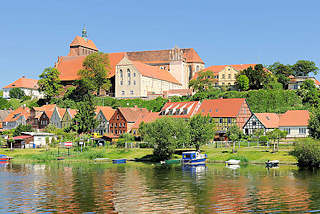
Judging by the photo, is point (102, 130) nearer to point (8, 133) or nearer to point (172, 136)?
point (8, 133)

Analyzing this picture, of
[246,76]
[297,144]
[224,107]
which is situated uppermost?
[246,76]

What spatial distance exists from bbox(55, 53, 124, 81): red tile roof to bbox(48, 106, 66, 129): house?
3150cm

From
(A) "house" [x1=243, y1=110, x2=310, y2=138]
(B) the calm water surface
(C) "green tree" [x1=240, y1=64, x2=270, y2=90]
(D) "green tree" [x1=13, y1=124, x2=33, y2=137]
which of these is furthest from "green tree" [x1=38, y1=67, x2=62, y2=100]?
(B) the calm water surface

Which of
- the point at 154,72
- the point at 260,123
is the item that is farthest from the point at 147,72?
the point at 260,123

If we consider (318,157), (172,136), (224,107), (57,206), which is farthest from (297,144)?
(224,107)

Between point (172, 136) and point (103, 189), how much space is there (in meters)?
27.4

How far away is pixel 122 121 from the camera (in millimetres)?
100875

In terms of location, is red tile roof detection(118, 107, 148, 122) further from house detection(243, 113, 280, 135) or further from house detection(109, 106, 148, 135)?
house detection(243, 113, 280, 135)

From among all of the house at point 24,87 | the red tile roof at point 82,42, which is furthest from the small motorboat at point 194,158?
the red tile roof at point 82,42

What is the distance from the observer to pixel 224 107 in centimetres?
9588

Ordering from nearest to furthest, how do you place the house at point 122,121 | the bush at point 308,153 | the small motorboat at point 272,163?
the bush at point 308,153 < the small motorboat at point 272,163 < the house at point 122,121

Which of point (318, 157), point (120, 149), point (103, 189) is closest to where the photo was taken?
point (103, 189)

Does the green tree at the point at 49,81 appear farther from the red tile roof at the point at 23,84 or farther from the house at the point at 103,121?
the red tile roof at the point at 23,84

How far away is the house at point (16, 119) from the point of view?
395ft
